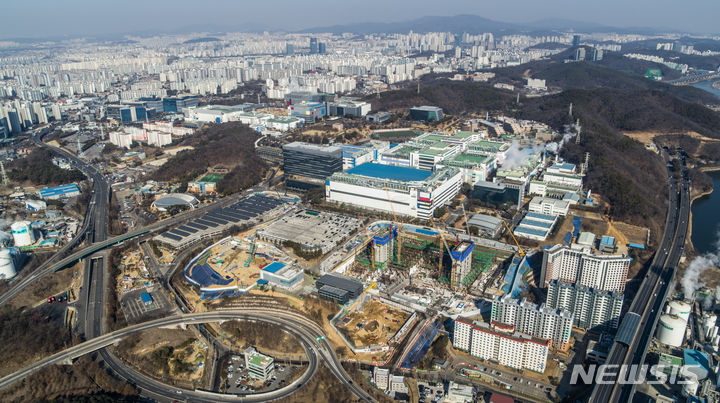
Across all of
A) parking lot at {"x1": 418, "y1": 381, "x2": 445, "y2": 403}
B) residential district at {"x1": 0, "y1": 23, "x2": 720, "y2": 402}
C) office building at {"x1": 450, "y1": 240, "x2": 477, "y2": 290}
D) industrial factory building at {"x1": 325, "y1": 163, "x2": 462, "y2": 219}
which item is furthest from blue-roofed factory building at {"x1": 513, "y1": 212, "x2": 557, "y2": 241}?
parking lot at {"x1": 418, "y1": 381, "x2": 445, "y2": 403}

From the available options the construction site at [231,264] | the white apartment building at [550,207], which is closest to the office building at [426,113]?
the white apartment building at [550,207]

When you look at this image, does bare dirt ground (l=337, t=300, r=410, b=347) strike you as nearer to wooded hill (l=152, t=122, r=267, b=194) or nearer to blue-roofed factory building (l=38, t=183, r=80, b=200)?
wooded hill (l=152, t=122, r=267, b=194)

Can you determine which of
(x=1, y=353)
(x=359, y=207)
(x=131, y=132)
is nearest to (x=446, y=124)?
(x=359, y=207)

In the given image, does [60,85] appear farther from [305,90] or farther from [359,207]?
[359,207]

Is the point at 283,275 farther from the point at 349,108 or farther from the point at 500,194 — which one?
the point at 349,108

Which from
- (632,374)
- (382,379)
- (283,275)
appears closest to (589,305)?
(632,374)

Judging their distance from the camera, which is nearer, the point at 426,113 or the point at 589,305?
the point at 589,305

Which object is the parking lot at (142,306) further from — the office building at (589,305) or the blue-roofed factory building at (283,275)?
Result: the office building at (589,305)
